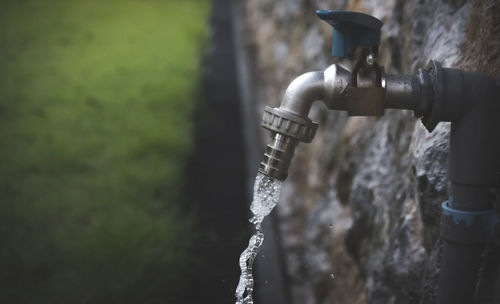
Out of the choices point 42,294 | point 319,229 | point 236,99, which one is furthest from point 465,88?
point 236,99

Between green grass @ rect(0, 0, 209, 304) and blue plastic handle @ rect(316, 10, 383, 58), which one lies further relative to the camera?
green grass @ rect(0, 0, 209, 304)

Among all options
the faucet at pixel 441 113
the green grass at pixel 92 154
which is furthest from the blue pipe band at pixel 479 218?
the green grass at pixel 92 154

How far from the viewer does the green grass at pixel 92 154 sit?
96.0 inches

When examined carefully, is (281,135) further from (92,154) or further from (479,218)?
(92,154)

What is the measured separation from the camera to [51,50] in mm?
5652

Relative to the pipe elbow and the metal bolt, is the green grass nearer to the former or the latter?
the pipe elbow

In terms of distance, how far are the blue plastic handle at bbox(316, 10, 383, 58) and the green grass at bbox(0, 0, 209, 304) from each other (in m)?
1.53

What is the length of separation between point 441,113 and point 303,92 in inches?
13.0

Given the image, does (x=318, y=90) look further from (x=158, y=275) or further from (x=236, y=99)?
(x=236, y=99)

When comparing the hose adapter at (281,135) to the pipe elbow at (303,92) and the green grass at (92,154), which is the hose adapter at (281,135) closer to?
the pipe elbow at (303,92)

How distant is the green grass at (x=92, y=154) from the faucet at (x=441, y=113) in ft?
4.57

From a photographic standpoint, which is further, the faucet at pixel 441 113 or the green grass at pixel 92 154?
the green grass at pixel 92 154

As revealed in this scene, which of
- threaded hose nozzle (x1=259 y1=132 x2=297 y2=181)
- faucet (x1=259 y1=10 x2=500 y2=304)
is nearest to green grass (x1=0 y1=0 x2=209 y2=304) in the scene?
threaded hose nozzle (x1=259 y1=132 x2=297 y2=181)

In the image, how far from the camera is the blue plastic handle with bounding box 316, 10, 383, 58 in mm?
1153
